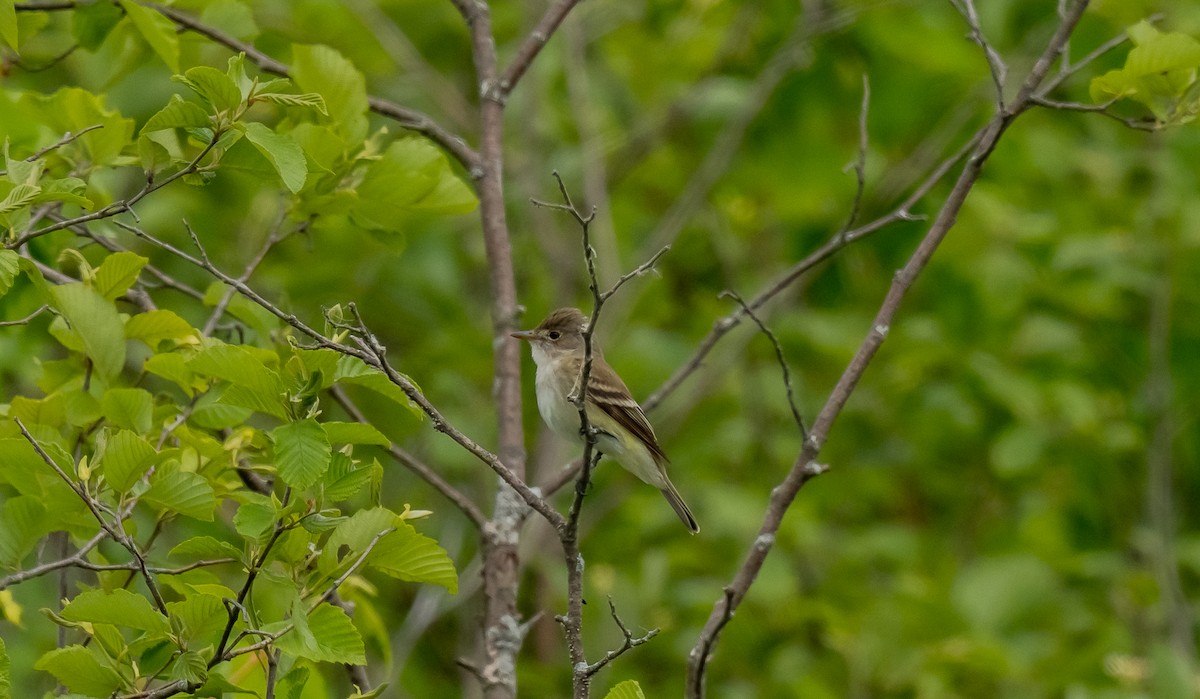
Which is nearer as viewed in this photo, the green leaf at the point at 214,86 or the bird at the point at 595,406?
the green leaf at the point at 214,86

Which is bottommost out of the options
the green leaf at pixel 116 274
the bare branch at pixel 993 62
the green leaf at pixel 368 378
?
the green leaf at pixel 116 274

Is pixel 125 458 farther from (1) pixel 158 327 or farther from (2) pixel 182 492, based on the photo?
(1) pixel 158 327

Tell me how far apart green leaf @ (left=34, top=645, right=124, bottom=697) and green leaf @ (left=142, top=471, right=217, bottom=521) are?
0.34m

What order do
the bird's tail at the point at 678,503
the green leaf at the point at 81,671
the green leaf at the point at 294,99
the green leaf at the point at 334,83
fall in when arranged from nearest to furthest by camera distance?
the green leaf at the point at 81,671 → the green leaf at the point at 294,99 → the green leaf at the point at 334,83 → the bird's tail at the point at 678,503

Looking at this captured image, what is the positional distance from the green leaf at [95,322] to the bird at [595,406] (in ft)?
8.04

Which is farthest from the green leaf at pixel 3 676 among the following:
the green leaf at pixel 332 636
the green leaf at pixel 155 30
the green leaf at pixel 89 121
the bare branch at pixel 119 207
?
the green leaf at pixel 155 30

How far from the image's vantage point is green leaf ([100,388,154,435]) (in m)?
3.07

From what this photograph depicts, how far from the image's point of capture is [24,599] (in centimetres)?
680

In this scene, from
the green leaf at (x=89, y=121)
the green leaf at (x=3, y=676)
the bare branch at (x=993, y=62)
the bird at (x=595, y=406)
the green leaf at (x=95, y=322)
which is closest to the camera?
the green leaf at (x=3, y=676)

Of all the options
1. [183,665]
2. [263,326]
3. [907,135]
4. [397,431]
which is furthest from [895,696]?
[183,665]

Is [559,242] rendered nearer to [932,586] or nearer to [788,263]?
[788,263]

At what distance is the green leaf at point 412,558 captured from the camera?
2.85 metres

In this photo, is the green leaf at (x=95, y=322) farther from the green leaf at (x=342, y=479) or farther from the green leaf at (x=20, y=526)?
the green leaf at (x=342, y=479)

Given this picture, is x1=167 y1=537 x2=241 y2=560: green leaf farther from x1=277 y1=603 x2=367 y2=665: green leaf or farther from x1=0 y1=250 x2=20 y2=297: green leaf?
x1=0 y1=250 x2=20 y2=297: green leaf
